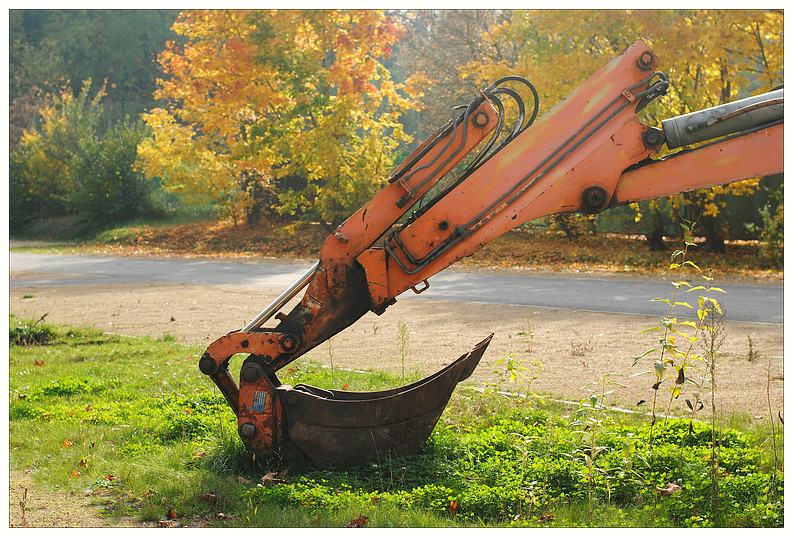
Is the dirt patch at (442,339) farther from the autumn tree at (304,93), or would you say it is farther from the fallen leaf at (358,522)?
the autumn tree at (304,93)

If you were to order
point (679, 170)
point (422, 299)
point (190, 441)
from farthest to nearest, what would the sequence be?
point (422, 299), point (190, 441), point (679, 170)

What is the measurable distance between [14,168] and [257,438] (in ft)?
109

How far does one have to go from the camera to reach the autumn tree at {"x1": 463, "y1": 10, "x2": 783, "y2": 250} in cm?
1451

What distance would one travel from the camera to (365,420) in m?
4.43

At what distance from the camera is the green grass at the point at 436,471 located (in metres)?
3.79

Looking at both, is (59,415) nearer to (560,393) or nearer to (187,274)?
(560,393)

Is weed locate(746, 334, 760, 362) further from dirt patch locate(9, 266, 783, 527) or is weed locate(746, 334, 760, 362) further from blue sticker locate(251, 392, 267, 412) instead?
blue sticker locate(251, 392, 267, 412)

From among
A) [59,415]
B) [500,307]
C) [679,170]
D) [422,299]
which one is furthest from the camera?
[422,299]

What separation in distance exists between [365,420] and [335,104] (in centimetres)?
1671

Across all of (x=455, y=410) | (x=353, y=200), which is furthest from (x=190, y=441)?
(x=353, y=200)

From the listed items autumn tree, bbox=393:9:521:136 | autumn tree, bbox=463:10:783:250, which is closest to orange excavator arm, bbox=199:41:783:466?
autumn tree, bbox=463:10:783:250

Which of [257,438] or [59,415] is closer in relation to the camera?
[257,438]

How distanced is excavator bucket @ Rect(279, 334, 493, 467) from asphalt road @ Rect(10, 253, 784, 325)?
21.5 ft

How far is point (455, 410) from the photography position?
18.9ft
